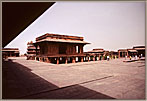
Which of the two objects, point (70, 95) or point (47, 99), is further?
point (70, 95)

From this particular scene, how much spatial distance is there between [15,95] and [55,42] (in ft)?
51.3

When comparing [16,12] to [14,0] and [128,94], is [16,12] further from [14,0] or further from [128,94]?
[128,94]

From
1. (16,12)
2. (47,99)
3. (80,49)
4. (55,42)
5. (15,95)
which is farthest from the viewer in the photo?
(80,49)

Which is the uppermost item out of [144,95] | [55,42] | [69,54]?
[55,42]

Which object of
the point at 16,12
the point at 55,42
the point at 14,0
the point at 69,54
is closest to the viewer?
the point at 14,0

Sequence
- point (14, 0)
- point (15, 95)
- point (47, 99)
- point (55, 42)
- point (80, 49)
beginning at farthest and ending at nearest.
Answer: point (80, 49)
point (55, 42)
point (15, 95)
point (47, 99)
point (14, 0)

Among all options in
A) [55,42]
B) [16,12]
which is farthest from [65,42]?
[16,12]

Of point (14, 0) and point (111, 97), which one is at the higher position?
point (14, 0)

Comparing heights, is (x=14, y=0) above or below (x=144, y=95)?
above

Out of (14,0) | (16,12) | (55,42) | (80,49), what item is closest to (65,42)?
(55,42)

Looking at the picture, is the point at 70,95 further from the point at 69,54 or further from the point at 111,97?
the point at 69,54

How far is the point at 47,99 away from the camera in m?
4.09

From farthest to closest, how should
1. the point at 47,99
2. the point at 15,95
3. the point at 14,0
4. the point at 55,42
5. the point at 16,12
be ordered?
the point at 55,42, the point at 16,12, the point at 15,95, the point at 47,99, the point at 14,0

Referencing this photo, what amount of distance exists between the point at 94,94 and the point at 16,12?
5605 millimetres
